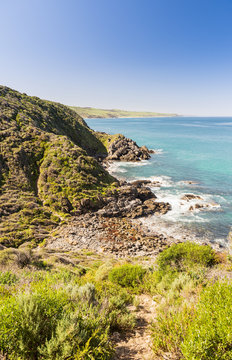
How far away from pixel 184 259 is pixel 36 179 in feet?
100

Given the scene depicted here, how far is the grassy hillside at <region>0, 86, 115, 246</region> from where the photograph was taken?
25.9 meters

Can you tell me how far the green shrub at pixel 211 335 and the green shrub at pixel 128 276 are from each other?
6245 millimetres

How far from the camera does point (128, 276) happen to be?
1089 centimetres

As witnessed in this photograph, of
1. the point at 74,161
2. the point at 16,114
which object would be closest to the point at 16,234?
the point at 74,161

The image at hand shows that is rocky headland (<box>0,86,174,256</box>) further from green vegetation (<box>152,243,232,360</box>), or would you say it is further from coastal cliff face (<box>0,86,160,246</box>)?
green vegetation (<box>152,243,232,360</box>)

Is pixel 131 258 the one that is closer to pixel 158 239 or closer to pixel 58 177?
pixel 158 239

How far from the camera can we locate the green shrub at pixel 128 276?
10.6 meters

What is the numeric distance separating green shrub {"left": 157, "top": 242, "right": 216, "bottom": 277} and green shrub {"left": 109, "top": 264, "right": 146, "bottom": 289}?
4.29 ft

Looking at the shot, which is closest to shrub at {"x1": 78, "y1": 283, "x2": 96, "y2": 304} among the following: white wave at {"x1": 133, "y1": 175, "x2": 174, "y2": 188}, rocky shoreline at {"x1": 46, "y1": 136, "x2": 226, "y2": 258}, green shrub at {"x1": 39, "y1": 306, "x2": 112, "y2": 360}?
green shrub at {"x1": 39, "y1": 306, "x2": 112, "y2": 360}

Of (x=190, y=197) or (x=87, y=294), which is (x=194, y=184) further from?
(x=87, y=294)

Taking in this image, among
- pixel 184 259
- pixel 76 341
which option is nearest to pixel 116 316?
pixel 76 341

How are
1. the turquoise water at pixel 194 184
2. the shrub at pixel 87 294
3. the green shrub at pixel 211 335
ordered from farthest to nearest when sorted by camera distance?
the turquoise water at pixel 194 184
the shrub at pixel 87 294
the green shrub at pixel 211 335

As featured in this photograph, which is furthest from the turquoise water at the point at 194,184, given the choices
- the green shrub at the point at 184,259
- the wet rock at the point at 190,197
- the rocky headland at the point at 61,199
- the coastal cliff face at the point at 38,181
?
the green shrub at the point at 184,259

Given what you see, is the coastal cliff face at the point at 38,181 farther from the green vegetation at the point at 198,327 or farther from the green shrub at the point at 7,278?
the green vegetation at the point at 198,327
